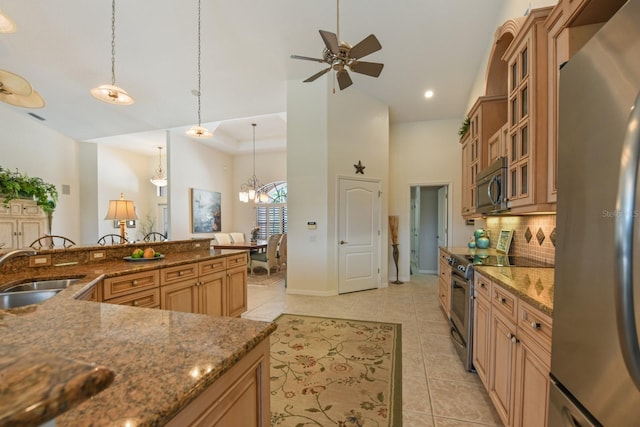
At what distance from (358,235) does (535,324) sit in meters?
3.68

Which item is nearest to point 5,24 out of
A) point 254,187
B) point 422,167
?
point 422,167

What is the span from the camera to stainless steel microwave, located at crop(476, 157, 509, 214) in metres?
2.40

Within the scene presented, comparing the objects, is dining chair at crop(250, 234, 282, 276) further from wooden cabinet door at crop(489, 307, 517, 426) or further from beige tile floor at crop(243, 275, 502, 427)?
wooden cabinet door at crop(489, 307, 517, 426)

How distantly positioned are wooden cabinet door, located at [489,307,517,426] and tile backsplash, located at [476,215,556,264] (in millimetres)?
927

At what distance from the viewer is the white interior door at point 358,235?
4.77 metres

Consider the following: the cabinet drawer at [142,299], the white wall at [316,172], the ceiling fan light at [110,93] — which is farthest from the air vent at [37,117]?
the cabinet drawer at [142,299]

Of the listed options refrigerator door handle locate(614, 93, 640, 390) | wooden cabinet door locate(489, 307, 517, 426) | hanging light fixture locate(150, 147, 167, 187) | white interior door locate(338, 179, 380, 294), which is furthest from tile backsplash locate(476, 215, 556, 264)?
hanging light fixture locate(150, 147, 167, 187)

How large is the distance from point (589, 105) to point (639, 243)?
0.48 m

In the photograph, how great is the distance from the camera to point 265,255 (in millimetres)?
6398

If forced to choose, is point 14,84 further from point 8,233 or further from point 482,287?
point 8,233

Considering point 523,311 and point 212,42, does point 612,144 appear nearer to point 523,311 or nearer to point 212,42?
point 523,311

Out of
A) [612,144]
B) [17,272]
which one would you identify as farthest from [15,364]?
[17,272]

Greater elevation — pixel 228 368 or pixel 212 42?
pixel 212 42

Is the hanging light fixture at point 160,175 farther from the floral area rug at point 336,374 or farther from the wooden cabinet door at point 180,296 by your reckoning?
the floral area rug at point 336,374
